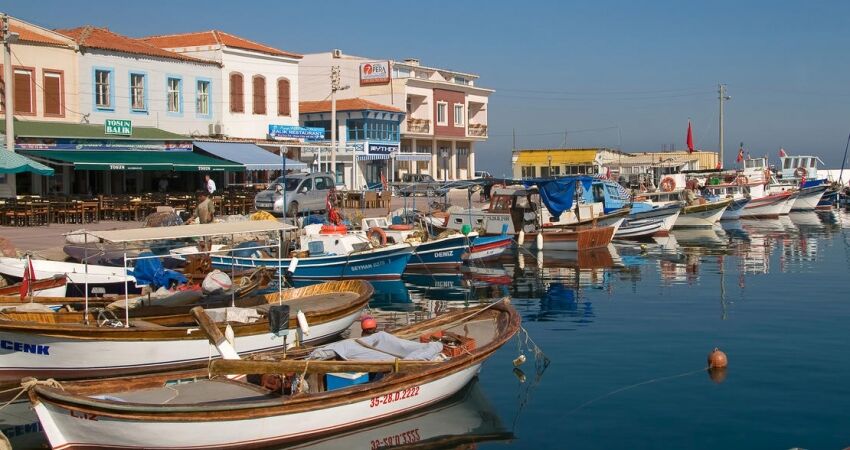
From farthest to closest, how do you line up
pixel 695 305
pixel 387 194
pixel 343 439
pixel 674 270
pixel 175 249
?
pixel 387 194, pixel 674 270, pixel 175 249, pixel 695 305, pixel 343 439

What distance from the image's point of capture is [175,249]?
Answer: 25.1 metres

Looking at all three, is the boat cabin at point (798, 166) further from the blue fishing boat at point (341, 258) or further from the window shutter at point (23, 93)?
the window shutter at point (23, 93)

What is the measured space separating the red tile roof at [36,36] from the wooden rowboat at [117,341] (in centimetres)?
2442

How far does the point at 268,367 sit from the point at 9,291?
33.2 feet

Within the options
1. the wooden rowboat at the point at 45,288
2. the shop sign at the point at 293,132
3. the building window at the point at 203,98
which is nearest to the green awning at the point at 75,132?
the building window at the point at 203,98

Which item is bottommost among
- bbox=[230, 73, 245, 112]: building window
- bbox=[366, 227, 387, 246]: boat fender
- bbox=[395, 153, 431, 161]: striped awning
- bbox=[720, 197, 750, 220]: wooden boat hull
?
bbox=[366, 227, 387, 246]: boat fender

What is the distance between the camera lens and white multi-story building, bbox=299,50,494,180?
67.6 meters

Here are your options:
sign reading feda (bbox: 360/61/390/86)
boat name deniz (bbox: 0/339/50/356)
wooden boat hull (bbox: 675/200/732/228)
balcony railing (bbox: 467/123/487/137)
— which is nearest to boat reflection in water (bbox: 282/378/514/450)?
boat name deniz (bbox: 0/339/50/356)

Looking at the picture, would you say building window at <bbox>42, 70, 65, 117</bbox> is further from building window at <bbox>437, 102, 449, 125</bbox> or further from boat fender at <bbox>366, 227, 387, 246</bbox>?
building window at <bbox>437, 102, 449, 125</bbox>

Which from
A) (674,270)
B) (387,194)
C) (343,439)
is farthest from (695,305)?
(387,194)

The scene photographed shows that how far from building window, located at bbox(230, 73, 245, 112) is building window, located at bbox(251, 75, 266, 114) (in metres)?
0.76

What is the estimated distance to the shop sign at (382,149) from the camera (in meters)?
60.6

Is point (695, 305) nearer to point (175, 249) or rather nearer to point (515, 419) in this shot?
point (515, 419)

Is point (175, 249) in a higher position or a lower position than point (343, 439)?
higher
